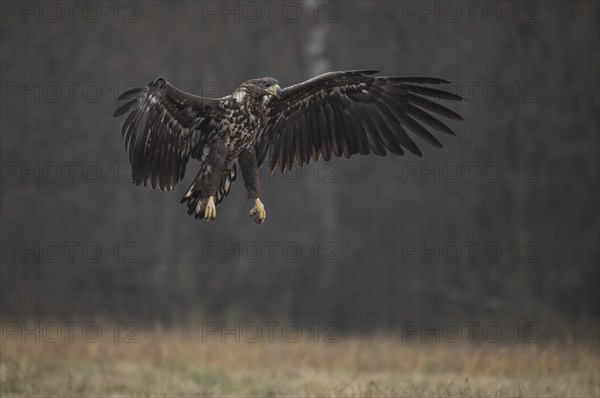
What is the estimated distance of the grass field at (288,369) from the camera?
34.2 ft

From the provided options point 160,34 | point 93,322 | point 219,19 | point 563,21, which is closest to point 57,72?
point 160,34

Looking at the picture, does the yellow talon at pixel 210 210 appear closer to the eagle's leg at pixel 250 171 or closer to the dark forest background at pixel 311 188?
the eagle's leg at pixel 250 171

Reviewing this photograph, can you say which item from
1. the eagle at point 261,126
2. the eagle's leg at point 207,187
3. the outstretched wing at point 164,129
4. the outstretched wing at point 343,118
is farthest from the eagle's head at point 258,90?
the eagle's leg at point 207,187

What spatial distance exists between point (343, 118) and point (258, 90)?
1.19 meters

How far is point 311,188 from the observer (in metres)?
23.9

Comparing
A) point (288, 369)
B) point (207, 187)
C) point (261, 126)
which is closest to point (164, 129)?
point (207, 187)

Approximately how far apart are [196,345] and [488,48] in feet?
29.0

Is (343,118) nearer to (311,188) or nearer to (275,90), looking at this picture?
(275,90)

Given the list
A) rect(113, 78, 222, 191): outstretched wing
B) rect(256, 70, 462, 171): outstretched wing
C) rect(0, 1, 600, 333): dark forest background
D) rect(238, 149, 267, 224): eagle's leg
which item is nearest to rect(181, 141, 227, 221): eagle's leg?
rect(113, 78, 222, 191): outstretched wing

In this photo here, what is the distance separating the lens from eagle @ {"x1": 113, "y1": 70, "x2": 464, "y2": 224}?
9.33 m

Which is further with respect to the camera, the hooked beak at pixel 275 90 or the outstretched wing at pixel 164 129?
the hooked beak at pixel 275 90

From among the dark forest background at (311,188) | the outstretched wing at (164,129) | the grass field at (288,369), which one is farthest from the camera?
the dark forest background at (311,188)

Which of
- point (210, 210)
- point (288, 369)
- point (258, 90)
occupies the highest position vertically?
point (258, 90)

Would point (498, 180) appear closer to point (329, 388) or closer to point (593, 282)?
point (593, 282)
